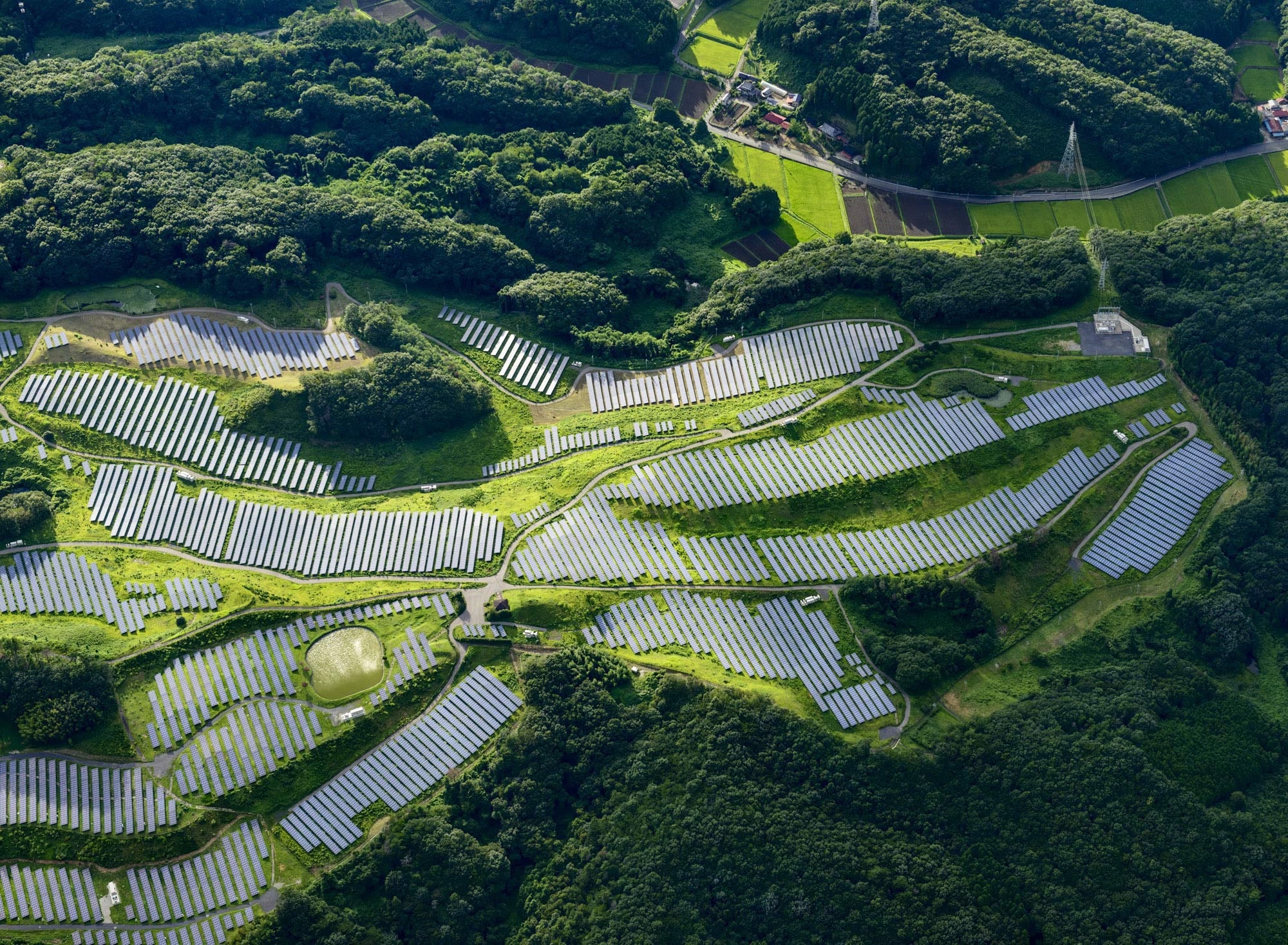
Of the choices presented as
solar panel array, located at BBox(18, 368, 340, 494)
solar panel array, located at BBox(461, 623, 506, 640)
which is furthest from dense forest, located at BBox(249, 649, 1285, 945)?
solar panel array, located at BBox(18, 368, 340, 494)

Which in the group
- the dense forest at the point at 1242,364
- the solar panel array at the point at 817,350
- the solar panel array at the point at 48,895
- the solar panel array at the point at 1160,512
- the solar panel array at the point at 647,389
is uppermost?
the dense forest at the point at 1242,364

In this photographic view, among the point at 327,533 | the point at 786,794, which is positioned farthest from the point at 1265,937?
the point at 327,533

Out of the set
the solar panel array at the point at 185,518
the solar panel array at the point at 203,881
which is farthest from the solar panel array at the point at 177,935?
the solar panel array at the point at 185,518

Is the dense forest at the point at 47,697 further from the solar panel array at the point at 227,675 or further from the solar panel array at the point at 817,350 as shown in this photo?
the solar panel array at the point at 817,350

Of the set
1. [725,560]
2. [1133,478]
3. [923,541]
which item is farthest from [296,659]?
[1133,478]

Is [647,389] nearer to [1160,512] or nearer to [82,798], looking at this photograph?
[1160,512]
